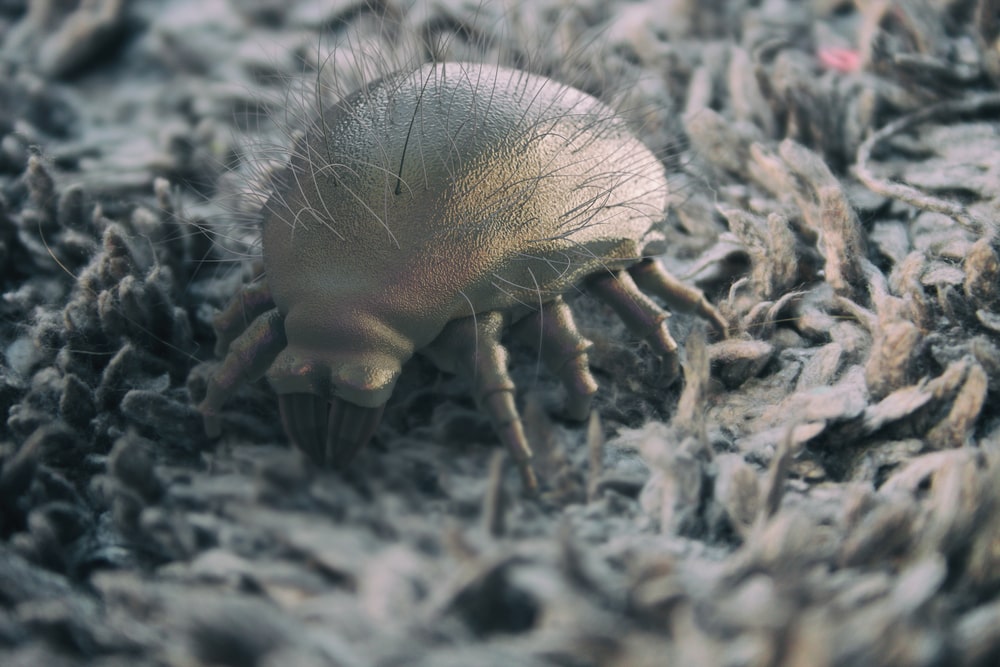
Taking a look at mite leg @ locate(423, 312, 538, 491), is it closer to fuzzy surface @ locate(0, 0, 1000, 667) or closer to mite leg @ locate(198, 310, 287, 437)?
fuzzy surface @ locate(0, 0, 1000, 667)

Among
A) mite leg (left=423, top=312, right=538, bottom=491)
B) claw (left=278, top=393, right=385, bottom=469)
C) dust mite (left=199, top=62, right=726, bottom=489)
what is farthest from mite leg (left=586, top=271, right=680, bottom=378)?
claw (left=278, top=393, right=385, bottom=469)

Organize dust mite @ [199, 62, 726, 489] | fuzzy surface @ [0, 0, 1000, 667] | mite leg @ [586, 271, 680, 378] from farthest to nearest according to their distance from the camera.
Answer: mite leg @ [586, 271, 680, 378] → dust mite @ [199, 62, 726, 489] → fuzzy surface @ [0, 0, 1000, 667]

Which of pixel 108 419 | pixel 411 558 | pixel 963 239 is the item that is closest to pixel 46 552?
pixel 108 419

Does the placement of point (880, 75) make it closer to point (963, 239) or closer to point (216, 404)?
point (963, 239)

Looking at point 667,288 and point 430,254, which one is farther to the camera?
point 667,288

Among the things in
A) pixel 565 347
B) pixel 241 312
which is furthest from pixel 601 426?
pixel 241 312

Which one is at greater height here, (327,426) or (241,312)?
(241,312)

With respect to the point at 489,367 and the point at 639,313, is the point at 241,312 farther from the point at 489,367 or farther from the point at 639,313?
the point at 639,313

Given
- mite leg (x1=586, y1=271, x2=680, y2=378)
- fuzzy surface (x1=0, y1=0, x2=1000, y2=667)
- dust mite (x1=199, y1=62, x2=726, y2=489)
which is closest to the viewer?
fuzzy surface (x1=0, y1=0, x2=1000, y2=667)
